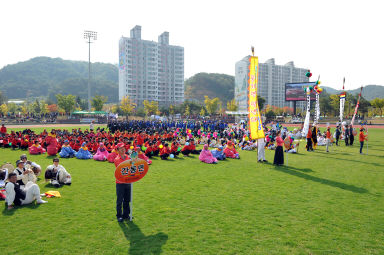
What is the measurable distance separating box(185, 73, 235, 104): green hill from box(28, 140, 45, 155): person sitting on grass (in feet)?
525

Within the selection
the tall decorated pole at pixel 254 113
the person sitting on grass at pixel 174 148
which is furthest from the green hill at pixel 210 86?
the tall decorated pole at pixel 254 113

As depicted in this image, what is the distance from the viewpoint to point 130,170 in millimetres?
5812

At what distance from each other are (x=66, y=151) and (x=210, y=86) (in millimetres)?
177506

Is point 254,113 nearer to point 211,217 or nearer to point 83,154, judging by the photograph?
point 211,217

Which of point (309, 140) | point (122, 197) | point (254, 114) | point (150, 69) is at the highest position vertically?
point (150, 69)

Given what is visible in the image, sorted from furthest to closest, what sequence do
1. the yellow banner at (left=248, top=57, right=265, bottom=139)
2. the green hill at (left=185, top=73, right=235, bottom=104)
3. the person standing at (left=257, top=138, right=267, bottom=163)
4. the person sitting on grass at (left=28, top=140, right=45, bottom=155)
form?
the green hill at (left=185, top=73, right=235, bottom=104)
the person sitting on grass at (left=28, top=140, right=45, bottom=155)
the person standing at (left=257, top=138, right=267, bottom=163)
the yellow banner at (left=248, top=57, right=265, bottom=139)

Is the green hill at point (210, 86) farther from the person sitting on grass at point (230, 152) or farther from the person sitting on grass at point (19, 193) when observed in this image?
the person sitting on grass at point (19, 193)

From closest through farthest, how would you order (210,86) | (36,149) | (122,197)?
1. (122,197)
2. (36,149)
3. (210,86)

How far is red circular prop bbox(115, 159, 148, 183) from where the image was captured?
5.64 m

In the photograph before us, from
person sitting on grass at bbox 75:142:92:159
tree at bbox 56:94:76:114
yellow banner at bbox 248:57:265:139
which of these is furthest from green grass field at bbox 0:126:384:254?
tree at bbox 56:94:76:114

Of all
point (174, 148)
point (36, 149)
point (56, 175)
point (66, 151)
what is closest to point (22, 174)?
point (56, 175)

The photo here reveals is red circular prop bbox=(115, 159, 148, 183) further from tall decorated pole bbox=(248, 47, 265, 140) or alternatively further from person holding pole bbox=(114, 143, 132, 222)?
tall decorated pole bbox=(248, 47, 265, 140)

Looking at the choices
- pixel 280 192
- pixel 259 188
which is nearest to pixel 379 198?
pixel 280 192

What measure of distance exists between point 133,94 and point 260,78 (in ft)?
236
